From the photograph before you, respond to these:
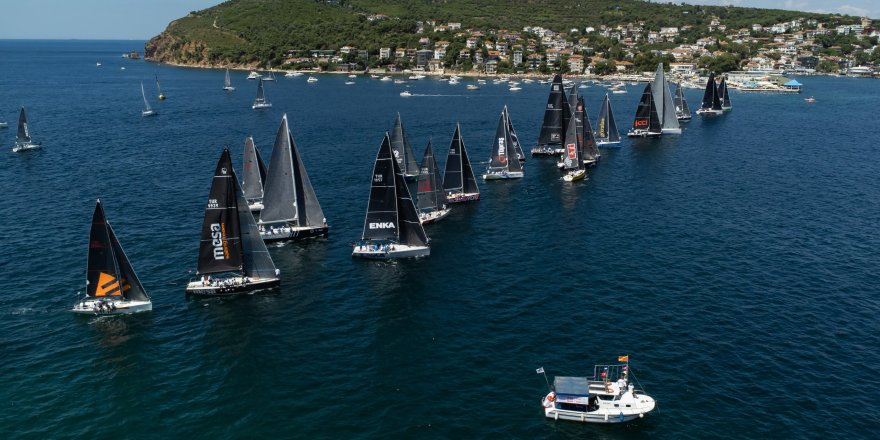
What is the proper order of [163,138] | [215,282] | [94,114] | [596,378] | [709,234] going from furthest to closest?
1. [94,114]
2. [163,138]
3. [709,234]
4. [215,282]
5. [596,378]

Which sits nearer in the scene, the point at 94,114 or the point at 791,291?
the point at 791,291

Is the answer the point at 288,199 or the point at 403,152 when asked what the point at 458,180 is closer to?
the point at 403,152

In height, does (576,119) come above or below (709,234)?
above

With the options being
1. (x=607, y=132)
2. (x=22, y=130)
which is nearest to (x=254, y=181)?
(x=22, y=130)

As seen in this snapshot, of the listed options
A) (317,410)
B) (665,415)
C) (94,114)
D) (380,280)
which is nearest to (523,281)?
(380,280)

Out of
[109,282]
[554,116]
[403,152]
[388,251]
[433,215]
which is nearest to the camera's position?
[109,282]

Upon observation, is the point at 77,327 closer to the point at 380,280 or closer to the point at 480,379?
the point at 380,280

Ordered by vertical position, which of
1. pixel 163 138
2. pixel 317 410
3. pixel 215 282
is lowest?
pixel 317 410
